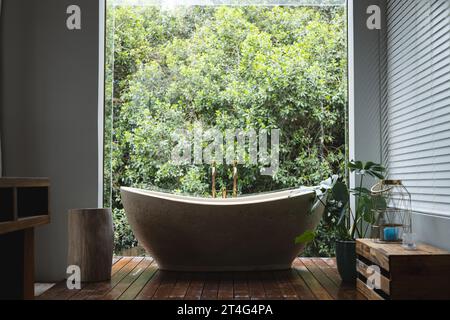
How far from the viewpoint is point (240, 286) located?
3.29 metres

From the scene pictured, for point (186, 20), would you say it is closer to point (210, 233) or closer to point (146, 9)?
point (146, 9)

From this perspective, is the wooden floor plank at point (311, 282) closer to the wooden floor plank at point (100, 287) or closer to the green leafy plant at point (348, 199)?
the green leafy plant at point (348, 199)

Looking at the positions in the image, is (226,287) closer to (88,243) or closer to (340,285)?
(340,285)

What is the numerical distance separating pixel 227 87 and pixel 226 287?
2288 millimetres

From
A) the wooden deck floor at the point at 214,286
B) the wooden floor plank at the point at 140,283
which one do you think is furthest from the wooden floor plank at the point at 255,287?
the wooden floor plank at the point at 140,283

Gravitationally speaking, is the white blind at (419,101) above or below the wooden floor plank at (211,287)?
above

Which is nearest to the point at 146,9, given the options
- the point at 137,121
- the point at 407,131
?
the point at 137,121

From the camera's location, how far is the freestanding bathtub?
3598 millimetres

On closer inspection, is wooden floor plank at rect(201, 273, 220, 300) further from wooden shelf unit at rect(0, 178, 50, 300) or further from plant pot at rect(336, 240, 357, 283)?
wooden shelf unit at rect(0, 178, 50, 300)

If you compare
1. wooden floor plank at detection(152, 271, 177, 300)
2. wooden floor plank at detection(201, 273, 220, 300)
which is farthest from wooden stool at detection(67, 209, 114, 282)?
wooden floor plank at detection(201, 273, 220, 300)

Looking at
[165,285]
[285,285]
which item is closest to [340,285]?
[285,285]

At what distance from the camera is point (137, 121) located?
191 inches

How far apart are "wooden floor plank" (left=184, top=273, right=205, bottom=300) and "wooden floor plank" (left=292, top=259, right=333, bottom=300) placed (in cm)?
70

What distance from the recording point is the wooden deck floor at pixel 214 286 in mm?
3040
